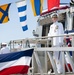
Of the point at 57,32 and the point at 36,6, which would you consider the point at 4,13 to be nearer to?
the point at 36,6

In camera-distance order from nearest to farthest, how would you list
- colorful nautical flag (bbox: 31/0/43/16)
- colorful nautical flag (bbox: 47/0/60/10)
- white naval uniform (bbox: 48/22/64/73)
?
1. white naval uniform (bbox: 48/22/64/73)
2. colorful nautical flag (bbox: 47/0/60/10)
3. colorful nautical flag (bbox: 31/0/43/16)

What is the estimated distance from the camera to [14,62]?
666cm

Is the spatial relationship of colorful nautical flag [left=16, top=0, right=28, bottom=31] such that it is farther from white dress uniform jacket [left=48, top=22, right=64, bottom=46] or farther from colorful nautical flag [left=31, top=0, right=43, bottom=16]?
white dress uniform jacket [left=48, top=22, right=64, bottom=46]

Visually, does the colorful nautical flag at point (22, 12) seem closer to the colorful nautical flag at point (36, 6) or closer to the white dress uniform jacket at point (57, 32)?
the colorful nautical flag at point (36, 6)

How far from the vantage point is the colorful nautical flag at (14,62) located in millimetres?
6594

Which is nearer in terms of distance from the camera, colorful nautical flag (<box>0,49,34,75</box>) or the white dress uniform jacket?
the white dress uniform jacket

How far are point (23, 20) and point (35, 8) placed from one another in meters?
0.72

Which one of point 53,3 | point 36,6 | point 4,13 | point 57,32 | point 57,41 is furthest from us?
point 4,13

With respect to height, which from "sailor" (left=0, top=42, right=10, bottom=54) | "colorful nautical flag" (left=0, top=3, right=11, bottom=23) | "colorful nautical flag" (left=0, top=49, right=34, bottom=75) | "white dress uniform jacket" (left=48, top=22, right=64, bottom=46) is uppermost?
"colorful nautical flag" (left=0, top=3, right=11, bottom=23)

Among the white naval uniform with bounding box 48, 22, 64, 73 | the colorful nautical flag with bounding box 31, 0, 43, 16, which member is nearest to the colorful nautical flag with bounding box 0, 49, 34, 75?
the white naval uniform with bounding box 48, 22, 64, 73

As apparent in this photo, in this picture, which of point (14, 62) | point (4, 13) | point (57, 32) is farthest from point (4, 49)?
point (57, 32)

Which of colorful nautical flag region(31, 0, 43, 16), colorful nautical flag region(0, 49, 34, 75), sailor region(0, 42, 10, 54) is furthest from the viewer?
colorful nautical flag region(31, 0, 43, 16)

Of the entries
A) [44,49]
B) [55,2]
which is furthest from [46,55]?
[55,2]

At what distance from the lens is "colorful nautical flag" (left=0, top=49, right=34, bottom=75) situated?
6594 mm
